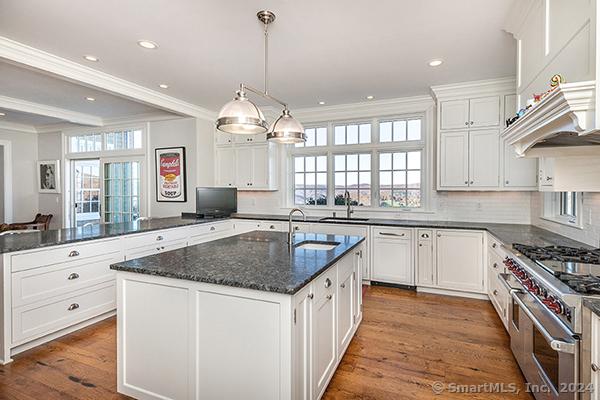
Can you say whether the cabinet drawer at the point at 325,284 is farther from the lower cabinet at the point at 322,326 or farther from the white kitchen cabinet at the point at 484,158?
the white kitchen cabinet at the point at 484,158

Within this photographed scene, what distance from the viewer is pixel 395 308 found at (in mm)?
3506

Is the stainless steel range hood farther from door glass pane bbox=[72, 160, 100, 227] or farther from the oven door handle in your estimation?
door glass pane bbox=[72, 160, 100, 227]

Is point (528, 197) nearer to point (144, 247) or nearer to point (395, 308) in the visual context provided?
point (395, 308)

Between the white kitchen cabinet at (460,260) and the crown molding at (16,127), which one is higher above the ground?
the crown molding at (16,127)

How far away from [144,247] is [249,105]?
2416mm

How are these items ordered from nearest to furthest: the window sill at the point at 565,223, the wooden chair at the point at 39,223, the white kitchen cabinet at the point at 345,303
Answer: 1. the white kitchen cabinet at the point at 345,303
2. the window sill at the point at 565,223
3. the wooden chair at the point at 39,223

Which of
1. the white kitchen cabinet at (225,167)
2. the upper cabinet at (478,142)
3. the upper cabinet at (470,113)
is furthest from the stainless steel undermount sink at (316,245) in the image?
the white kitchen cabinet at (225,167)

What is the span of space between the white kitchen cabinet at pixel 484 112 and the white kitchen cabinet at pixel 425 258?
152 centimetres

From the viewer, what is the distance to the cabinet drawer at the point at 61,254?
2.48 m

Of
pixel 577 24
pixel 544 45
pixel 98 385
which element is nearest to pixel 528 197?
pixel 544 45

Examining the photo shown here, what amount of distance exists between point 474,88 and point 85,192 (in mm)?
7392

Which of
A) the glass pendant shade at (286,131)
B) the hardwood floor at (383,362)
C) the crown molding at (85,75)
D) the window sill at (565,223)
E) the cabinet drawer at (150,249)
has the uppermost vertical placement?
the crown molding at (85,75)

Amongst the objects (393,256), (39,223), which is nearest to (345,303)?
(393,256)

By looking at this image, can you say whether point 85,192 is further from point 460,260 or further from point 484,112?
point 484,112
